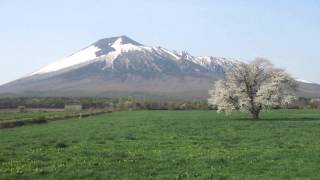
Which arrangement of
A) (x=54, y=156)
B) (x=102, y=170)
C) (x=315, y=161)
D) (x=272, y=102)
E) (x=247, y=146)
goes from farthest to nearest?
(x=272, y=102) < (x=247, y=146) < (x=54, y=156) < (x=315, y=161) < (x=102, y=170)

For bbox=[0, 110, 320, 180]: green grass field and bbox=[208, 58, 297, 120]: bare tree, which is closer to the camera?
bbox=[0, 110, 320, 180]: green grass field

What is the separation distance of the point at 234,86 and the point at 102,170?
5766 cm

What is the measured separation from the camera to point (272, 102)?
3152 inches

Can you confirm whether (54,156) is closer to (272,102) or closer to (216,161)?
(216,161)

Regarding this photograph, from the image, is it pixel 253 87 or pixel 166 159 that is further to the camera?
pixel 253 87

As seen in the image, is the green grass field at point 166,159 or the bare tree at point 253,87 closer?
the green grass field at point 166,159

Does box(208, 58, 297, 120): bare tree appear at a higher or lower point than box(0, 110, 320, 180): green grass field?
higher

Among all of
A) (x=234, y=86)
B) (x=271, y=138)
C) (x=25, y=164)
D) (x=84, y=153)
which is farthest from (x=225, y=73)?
(x=25, y=164)

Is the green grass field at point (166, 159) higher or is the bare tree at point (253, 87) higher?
the bare tree at point (253, 87)

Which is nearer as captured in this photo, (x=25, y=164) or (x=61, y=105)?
(x=25, y=164)

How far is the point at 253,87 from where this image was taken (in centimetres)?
8288

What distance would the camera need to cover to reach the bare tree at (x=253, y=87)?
80938 mm

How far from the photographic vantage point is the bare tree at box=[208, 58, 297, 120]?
266 ft

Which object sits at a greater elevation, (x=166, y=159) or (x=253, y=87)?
(x=253, y=87)
